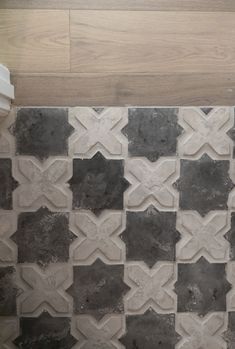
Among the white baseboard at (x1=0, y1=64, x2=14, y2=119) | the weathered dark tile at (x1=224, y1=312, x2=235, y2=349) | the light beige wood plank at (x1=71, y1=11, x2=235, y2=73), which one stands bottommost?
the weathered dark tile at (x1=224, y1=312, x2=235, y2=349)

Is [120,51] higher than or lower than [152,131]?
higher

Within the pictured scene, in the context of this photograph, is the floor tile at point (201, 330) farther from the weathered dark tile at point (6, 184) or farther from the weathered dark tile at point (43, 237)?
the weathered dark tile at point (6, 184)

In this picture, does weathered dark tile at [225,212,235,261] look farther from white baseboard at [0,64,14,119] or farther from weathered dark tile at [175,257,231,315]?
white baseboard at [0,64,14,119]

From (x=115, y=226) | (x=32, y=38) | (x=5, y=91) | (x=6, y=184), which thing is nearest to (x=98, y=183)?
(x=115, y=226)

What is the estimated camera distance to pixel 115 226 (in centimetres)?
131

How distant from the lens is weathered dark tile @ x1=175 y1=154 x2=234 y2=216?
4.33 feet

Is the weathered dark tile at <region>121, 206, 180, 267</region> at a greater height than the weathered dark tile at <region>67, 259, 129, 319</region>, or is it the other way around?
the weathered dark tile at <region>121, 206, 180, 267</region>

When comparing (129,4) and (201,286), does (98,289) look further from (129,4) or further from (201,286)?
(129,4)

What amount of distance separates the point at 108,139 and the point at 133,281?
18.2 inches

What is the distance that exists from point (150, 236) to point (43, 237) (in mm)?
340

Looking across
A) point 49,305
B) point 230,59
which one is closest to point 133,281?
point 49,305

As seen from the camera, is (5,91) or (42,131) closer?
(5,91)

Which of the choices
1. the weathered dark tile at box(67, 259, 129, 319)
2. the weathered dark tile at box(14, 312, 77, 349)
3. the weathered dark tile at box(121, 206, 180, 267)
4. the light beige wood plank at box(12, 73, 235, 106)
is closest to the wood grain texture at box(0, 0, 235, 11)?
the light beige wood plank at box(12, 73, 235, 106)

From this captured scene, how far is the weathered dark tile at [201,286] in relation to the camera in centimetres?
134
